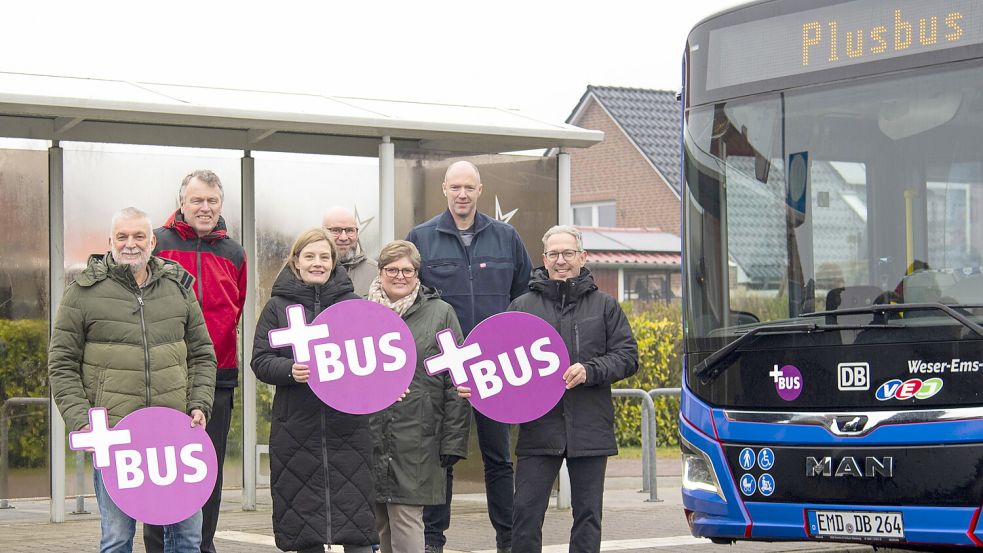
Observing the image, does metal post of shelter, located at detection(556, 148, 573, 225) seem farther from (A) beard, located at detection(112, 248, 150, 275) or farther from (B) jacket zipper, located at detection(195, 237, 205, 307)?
(A) beard, located at detection(112, 248, 150, 275)

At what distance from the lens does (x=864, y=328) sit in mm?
6441

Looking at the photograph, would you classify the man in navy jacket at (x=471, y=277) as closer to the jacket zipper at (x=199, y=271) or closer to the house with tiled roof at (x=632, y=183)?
the jacket zipper at (x=199, y=271)

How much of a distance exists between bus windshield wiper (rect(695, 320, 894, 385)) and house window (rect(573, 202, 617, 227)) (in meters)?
34.2

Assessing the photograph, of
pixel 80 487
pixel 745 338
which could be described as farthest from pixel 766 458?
pixel 80 487

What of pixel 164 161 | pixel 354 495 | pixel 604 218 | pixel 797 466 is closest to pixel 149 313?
pixel 354 495

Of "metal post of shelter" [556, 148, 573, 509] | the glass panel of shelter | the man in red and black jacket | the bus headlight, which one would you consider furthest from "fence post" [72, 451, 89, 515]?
the bus headlight

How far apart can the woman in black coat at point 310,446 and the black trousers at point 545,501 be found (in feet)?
2.91

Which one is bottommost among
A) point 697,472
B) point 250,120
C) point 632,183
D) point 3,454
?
point 3,454

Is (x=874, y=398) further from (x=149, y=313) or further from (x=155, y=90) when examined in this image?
(x=155, y=90)

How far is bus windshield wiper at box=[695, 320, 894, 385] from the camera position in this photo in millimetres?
6566

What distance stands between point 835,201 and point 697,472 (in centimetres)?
144

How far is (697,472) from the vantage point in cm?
712

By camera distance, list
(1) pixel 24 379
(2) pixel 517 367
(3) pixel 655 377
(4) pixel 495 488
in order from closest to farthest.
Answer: (2) pixel 517 367 → (4) pixel 495 488 → (1) pixel 24 379 → (3) pixel 655 377

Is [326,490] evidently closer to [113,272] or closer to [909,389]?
[113,272]
